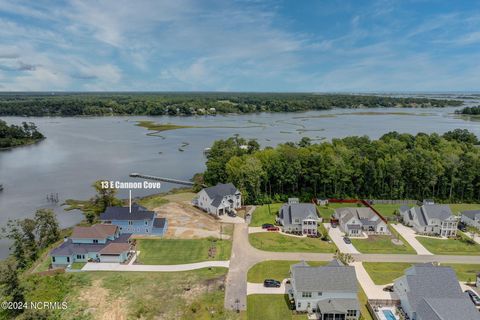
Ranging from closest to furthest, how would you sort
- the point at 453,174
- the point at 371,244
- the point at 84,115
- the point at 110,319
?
the point at 110,319 < the point at 371,244 < the point at 453,174 < the point at 84,115

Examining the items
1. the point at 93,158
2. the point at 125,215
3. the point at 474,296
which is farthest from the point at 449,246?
the point at 93,158

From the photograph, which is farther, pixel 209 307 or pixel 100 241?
pixel 100 241

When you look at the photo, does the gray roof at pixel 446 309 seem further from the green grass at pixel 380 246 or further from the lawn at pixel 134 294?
the lawn at pixel 134 294

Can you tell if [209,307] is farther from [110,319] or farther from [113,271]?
[113,271]

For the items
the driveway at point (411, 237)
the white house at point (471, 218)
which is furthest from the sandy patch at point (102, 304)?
the white house at point (471, 218)

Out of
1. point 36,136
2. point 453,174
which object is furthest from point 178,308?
point 36,136

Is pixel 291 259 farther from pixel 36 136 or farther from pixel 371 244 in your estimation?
pixel 36 136

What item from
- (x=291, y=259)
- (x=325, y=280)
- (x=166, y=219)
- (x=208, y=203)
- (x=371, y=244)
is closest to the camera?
(x=325, y=280)

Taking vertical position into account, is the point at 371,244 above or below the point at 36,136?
below
